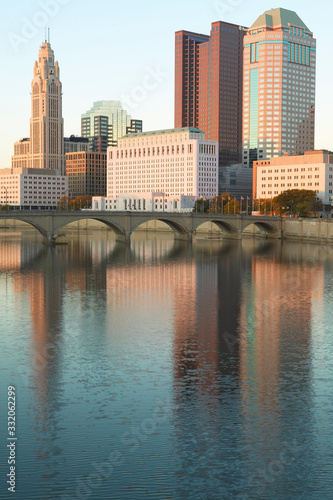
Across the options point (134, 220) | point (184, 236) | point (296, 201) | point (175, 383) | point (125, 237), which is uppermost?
point (296, 201)

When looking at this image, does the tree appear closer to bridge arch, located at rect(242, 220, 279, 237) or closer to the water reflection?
bridge arch, located at rect(242, 220, 279, 237)

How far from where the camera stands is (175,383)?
34562 millimetres

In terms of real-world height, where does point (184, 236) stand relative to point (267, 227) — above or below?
below

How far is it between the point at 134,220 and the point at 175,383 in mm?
101445

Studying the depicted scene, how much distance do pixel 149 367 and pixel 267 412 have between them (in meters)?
9.15

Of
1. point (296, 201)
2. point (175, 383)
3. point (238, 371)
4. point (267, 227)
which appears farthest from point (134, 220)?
point (175, 383)

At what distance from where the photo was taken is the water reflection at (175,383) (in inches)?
968

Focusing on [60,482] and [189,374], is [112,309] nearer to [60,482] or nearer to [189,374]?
[189,374]

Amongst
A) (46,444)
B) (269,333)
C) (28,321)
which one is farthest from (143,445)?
(28,321)

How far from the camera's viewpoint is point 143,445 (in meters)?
26.8

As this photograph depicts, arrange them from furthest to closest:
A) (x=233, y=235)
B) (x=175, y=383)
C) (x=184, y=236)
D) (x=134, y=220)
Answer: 1. (x=233, y=235)
2. (x=184, y=236)
3. (x=134, y=220)
4. (x=175, y=383)

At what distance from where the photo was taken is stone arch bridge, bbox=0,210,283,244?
4726 inches

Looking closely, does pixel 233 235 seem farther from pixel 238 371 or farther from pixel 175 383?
pixel 175 383

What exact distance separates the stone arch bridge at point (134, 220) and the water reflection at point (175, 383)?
160 ft
